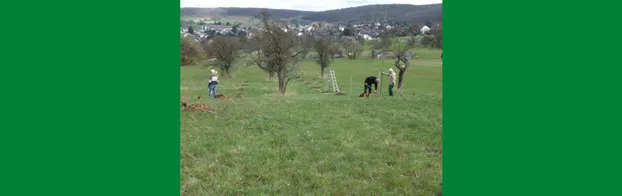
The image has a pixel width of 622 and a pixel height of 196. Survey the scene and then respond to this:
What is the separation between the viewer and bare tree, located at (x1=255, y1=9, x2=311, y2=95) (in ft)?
25.6

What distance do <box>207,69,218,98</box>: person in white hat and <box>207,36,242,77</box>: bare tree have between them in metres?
0.15

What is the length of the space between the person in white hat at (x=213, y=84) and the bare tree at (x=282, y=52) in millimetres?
914

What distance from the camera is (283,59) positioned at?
8.20 metres

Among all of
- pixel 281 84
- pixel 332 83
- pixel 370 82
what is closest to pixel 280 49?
pixel 281 84

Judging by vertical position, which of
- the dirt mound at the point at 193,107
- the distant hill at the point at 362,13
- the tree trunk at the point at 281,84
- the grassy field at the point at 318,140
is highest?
the distant hill at the point at 362,13

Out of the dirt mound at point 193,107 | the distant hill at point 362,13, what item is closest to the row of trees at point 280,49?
the distant hill at point 362,13

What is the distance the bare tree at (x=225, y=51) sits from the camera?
734 centimetres

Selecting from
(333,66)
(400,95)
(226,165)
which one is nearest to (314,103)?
(333,66)

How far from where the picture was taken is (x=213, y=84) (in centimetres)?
750

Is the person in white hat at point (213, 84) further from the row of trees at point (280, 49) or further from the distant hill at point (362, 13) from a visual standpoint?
the distant hill at point (362, 13)

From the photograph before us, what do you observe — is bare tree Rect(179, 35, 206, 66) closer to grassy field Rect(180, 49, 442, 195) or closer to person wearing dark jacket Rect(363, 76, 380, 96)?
grassy field Rect(180, 49, 442, 195)

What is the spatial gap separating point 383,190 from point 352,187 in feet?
1.41

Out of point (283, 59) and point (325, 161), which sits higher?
point (283, 59)

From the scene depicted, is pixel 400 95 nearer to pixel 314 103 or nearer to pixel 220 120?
pixel 314 103
